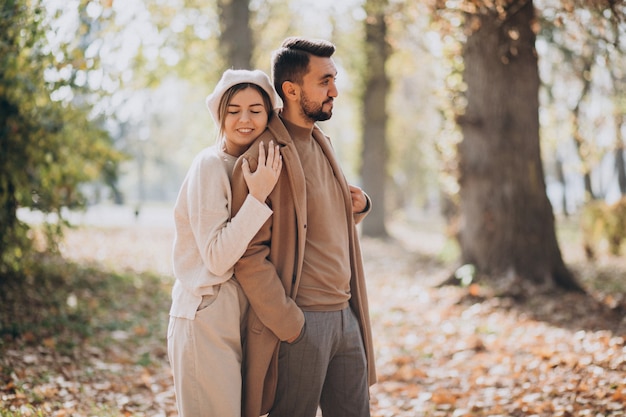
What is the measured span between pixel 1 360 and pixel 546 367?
4.66m

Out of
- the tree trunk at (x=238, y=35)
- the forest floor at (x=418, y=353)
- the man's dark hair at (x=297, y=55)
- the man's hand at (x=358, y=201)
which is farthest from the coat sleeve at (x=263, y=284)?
the tree trunk at (x=238, y=35)

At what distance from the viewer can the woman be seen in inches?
113

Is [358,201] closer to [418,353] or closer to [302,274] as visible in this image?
[302,274]

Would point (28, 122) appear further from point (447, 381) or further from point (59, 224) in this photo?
point (447, 381)

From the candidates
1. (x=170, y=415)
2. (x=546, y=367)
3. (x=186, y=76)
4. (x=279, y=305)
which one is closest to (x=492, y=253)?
(x=546, y=367)

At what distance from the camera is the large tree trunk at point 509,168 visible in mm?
8680

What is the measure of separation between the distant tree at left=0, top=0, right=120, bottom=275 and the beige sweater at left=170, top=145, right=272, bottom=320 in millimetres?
3038

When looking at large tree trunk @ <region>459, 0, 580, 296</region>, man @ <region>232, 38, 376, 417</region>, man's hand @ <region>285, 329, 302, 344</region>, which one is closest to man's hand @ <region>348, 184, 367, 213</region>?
man @ <region>232, 38, 376, 417</region>

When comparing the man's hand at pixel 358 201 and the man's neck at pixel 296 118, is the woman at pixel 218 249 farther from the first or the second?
the man's hand at pixel 358 201

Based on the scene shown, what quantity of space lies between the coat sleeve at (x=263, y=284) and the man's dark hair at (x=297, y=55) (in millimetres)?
423

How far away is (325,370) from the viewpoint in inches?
122

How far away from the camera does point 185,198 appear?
3102mm

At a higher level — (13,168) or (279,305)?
(13,168)

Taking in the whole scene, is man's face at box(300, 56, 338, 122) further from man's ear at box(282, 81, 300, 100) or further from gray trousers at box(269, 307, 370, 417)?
gray trousers at box(269, 307, 370, 417)
